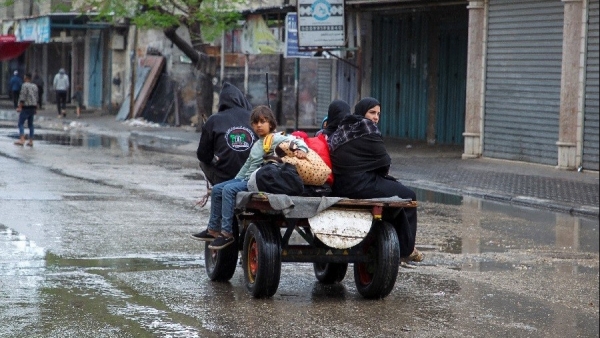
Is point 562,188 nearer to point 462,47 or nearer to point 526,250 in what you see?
point 526,250

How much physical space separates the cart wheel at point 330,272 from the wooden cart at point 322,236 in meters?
0.50

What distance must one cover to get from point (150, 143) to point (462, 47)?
28.4 feet

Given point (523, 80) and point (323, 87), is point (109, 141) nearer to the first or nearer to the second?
point (323, 87)

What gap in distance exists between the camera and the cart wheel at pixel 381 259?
8.67 meters

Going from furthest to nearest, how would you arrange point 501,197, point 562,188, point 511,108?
1. point 511,108
2. point 562,188
3. point 501,197

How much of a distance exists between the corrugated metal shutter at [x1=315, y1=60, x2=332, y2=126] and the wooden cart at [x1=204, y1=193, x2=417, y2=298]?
936 inches

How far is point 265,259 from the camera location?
857 centimetres

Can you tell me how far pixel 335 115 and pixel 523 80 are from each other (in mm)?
14510

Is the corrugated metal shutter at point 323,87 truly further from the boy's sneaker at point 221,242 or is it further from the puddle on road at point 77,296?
the boy's sneaker at point 221,242

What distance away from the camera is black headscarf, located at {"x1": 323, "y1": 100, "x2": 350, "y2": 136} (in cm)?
927

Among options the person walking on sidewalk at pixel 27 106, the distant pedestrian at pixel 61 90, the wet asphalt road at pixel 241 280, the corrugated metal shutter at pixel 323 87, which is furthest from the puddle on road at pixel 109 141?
the wet asphalt road at pixel 241 280

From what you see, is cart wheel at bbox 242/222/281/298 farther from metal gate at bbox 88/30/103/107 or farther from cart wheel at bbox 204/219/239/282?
metal gate at bbox 88/30/103/107

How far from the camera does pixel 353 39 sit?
2975 cm

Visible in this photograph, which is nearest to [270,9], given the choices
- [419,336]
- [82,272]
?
[82,272]
